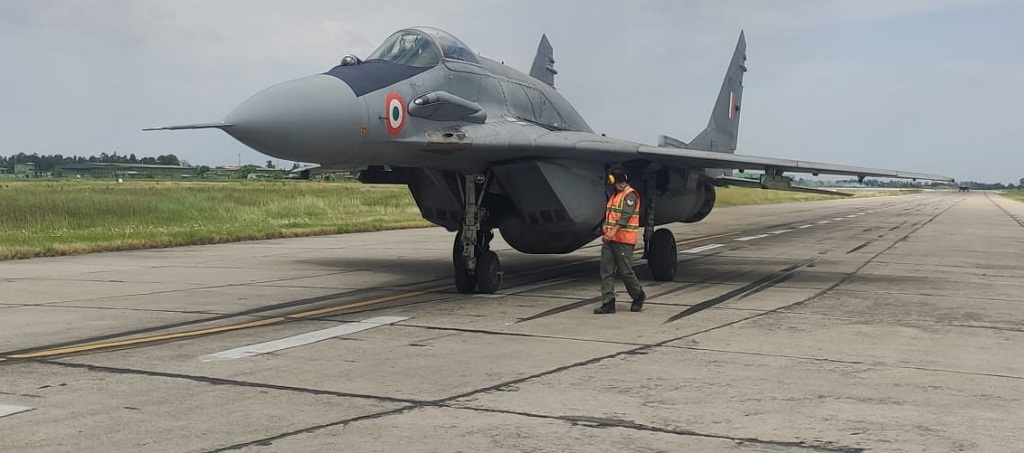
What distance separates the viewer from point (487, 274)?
1199 cm

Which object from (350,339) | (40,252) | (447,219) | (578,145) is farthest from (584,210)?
(40,252)

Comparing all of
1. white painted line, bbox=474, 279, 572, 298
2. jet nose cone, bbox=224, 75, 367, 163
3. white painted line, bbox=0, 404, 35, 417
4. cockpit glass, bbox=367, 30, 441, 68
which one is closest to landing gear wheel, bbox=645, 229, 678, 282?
white painted line, bbox=474, 279, 572, 298

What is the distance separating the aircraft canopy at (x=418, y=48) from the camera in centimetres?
1096

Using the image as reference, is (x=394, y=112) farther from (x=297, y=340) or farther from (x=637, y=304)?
(x=637, y=304)

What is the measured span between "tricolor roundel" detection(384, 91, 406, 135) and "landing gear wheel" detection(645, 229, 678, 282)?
17.5 feet

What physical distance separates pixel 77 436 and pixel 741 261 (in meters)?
14.8

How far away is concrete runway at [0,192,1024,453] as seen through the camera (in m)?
5.26

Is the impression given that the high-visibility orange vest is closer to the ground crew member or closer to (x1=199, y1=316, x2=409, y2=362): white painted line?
the ground crew member

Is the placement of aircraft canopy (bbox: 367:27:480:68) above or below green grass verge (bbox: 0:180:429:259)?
above

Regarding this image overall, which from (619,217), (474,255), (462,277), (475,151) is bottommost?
(462,277)

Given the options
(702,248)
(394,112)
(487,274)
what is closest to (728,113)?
(702,248)

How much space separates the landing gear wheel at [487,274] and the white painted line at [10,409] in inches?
266

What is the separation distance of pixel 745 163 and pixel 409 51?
536cm

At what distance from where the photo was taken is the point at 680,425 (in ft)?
18.0
